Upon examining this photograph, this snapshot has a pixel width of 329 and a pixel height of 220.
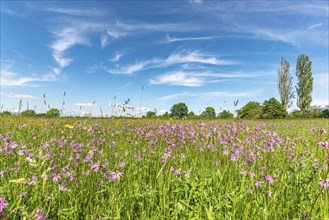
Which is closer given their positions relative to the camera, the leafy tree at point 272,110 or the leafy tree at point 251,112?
the leafy tree at point 251,112

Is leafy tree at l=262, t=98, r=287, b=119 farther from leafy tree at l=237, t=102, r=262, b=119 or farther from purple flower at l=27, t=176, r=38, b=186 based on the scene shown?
purple flower at l=27, t=176, r=38, b=186

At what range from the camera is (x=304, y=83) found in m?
61.6

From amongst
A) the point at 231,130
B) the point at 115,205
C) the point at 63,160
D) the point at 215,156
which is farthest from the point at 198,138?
the point at 115,205

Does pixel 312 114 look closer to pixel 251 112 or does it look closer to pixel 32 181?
pixel 251 112

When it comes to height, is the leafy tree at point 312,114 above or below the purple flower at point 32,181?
above

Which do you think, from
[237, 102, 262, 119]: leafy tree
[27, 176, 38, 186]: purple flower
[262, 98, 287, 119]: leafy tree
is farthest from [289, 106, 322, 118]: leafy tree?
[27, 176, 38, 186]: purple flower

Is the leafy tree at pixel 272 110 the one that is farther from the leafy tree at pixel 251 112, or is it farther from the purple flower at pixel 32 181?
the purple flower at pixel 32 181

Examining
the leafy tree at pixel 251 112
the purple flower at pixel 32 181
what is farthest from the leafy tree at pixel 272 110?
the purple flower at pixel 32 181

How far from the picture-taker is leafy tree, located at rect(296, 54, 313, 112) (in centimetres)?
6059

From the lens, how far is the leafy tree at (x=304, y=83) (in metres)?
60.6

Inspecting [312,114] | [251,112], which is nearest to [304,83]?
[312,114]

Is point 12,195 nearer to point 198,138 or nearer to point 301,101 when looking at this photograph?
point 198,138

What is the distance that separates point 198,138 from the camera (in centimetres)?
673

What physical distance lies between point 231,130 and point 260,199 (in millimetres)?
3433
